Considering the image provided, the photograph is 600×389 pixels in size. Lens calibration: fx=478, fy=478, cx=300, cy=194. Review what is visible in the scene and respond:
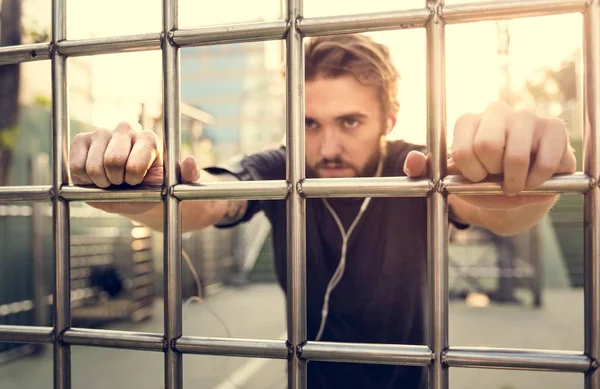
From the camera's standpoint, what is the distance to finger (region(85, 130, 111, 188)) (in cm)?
70

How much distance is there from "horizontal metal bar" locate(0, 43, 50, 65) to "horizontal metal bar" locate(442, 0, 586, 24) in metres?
0.59

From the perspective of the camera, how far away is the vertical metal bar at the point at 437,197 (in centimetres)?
60

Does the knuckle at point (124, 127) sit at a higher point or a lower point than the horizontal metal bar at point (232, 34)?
lower

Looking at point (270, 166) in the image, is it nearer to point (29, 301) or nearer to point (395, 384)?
point (395, 384)

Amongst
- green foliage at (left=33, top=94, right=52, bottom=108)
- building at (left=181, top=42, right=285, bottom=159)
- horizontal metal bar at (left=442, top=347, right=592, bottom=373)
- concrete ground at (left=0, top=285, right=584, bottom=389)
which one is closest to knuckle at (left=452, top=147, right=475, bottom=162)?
horizontal metal bar at (left=442, top=347, right=592, bottom=373)

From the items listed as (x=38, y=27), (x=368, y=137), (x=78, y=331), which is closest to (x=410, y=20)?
(x=78, y=331)

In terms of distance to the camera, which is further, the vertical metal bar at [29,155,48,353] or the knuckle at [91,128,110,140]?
the vertical metal bar at [29,155,48,353]

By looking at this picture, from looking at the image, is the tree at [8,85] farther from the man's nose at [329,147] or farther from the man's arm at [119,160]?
the man's nose at [329,147]

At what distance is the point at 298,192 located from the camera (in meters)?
0.63

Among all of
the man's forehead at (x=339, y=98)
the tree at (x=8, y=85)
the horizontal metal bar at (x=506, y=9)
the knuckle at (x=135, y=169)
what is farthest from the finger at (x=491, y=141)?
the man's forehead at (x=339, y=98)

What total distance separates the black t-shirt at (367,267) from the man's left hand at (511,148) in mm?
933

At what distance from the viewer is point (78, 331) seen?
732 mm

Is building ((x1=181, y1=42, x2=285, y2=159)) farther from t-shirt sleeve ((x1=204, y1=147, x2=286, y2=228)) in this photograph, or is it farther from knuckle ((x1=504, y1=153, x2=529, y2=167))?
knuckle ((x1=504, y1=153, x2=529, y2=167))

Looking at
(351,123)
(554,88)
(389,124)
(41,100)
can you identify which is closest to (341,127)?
(351,123)
